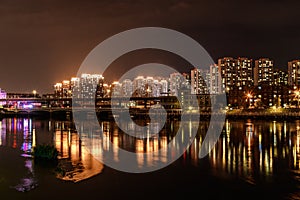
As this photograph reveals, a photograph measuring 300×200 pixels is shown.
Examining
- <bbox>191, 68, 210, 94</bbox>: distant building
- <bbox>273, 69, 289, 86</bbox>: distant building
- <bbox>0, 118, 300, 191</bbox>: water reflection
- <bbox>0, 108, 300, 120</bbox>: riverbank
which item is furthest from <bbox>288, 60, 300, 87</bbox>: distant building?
<bbox>0, 118, 300, 191</bbox>: water reflection

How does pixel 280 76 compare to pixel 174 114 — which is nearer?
pixel 174 114

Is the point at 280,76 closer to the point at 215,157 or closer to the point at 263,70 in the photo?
the point at 263,70

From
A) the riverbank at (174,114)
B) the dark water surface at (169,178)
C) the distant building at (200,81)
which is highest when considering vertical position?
the distant building at (200,81)

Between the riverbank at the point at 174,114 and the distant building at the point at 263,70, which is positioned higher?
the distant building at the point at 263,70

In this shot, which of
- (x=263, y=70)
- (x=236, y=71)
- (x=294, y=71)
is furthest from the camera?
(x=263, y=70)

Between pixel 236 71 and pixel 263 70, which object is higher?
pixel 263 70

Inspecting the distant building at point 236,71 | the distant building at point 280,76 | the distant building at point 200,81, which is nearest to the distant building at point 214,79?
the distant building at point 236,71

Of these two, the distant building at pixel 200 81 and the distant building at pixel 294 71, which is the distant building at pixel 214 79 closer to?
the distant building at pixel 200 81

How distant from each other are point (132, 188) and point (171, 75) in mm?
96749

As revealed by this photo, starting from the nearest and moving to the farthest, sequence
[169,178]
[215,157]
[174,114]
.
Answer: [169,178] → [215,157] → [174,114]

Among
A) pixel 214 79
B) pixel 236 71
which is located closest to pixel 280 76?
pixel 236 71

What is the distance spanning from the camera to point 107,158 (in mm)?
13242

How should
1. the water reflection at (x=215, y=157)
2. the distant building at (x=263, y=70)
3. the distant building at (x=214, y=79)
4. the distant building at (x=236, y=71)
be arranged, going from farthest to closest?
the distant building at (x=263, y=70) → the distant building at (x=214, y=79) → the distant building at (x=236, y=71) → the water reflection at (x=215, y=157)

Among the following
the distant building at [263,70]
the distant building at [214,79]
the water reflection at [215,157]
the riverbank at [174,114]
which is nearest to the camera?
the water reflection at [215,157]
